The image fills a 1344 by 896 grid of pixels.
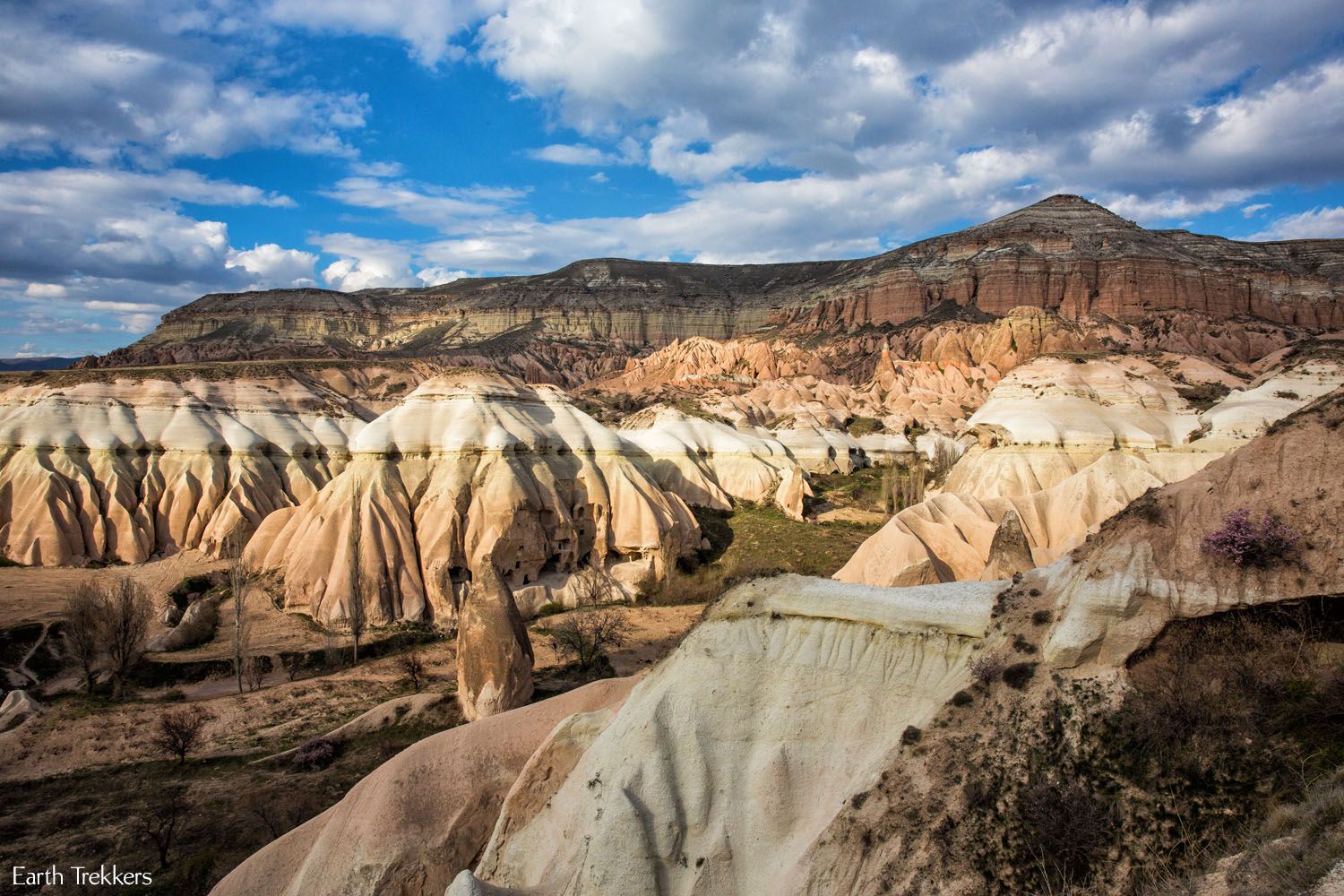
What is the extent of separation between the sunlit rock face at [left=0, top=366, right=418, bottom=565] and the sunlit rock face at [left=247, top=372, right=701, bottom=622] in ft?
22.4

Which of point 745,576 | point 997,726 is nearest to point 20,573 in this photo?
point 745,576

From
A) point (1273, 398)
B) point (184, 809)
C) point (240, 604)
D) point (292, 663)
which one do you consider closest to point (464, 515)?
point (292, 663)

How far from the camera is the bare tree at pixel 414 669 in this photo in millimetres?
18391

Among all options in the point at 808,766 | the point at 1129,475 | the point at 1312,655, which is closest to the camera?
the point at 1312,655

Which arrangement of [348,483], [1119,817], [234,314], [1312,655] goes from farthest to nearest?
[234,314] → [348,483] → [1312,655] → [1119,817]

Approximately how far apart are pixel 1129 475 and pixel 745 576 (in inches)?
756

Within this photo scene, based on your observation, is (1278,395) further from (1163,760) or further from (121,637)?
(121,637)

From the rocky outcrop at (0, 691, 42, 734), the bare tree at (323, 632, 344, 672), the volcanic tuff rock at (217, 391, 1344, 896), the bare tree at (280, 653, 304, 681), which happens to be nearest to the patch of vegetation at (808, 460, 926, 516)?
the bare tree at (323, 632, 344, 672)

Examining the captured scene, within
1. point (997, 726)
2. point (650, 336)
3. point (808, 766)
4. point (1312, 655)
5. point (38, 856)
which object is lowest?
point (38, 856)

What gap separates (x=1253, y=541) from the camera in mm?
6586

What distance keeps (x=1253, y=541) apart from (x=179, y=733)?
57.1 feet

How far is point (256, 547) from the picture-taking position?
27.7 m

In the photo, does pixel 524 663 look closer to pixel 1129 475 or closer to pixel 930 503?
pixel 930 503

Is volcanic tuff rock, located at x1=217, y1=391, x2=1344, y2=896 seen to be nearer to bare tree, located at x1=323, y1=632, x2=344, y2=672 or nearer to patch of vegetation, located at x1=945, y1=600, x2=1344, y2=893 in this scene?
patch of vegetation, located at x1=945, y1=600, x2=1344, y2=893
